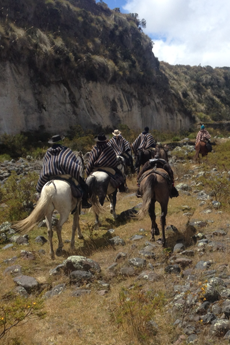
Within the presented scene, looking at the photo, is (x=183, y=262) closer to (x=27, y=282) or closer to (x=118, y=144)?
(x=27, y=282)

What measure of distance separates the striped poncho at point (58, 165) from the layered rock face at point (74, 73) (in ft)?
46.0

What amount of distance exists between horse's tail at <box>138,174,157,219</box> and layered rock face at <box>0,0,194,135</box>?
15.4 m

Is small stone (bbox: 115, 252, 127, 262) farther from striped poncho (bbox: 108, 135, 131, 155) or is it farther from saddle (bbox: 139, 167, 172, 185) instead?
striped poncho (bbox: 108, 135, 131, 155)

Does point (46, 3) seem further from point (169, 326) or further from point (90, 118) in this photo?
point (169, 326)

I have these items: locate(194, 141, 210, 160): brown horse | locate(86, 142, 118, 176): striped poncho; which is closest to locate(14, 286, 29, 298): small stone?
locate(86, 142, 118, 176): striped poncho

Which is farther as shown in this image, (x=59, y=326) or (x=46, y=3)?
(x=46, y=3)

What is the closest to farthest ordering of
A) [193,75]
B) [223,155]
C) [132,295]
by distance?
[132,295] → [223,155] → [193,75]

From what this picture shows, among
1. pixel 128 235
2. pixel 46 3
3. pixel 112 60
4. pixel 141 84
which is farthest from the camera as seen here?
pixel 141 84

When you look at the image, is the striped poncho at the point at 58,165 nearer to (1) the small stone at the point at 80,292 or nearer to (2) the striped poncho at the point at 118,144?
(1) the small stone at the point at 80,292

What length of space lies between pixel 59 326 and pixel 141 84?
1283 inches

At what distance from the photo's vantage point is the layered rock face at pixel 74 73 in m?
20.6

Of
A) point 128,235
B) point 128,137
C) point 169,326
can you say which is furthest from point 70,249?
point 128,137

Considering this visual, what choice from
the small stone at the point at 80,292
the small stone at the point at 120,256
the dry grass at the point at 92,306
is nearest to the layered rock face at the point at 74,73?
the dry grass at the point at 92,306

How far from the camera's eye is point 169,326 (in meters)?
3.23
